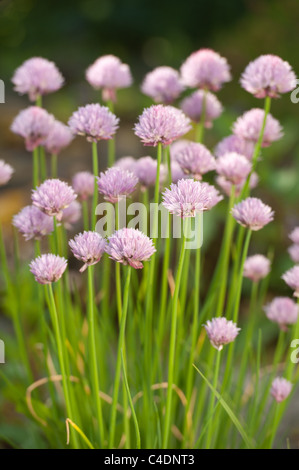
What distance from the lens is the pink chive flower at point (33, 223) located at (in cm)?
82

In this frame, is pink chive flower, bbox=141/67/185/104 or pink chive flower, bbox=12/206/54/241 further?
pink chive flower, bbox=141/67/185/104

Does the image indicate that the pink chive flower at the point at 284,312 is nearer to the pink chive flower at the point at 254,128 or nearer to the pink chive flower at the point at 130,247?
the pink chive flower at the point at 254,128

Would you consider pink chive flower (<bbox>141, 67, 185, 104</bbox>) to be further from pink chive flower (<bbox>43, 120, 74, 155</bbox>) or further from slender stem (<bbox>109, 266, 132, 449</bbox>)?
slender stem (<bbox>109, 266, 132, 449</bbox>)

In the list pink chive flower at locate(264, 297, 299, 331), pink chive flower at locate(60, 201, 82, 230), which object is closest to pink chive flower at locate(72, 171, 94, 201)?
pink chive flower at locate(60, 201, 82, 230)

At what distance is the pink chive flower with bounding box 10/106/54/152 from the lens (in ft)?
2.97

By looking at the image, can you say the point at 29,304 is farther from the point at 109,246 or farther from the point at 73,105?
the point at 73,105

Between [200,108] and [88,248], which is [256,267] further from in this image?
[88,248]

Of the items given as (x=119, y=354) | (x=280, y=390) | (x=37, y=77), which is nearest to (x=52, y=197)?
(x=119, y=354)

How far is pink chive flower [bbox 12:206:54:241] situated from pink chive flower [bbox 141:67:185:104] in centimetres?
30

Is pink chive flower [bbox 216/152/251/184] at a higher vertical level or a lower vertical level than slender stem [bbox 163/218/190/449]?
higher

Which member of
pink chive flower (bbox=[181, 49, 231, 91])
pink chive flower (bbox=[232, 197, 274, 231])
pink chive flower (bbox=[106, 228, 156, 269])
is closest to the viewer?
pink chive flower (bbox=[106, 228, 156, 269])

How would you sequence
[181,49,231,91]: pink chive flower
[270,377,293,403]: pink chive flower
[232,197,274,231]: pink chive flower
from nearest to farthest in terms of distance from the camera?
[232,197,274,231]: pink chive flower → [270,377,293,403]: pink chive flower → [181,49,231,91]: pink chive flower

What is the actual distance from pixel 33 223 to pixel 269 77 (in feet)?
1.26

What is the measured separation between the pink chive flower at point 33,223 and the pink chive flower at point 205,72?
1.10 ft
